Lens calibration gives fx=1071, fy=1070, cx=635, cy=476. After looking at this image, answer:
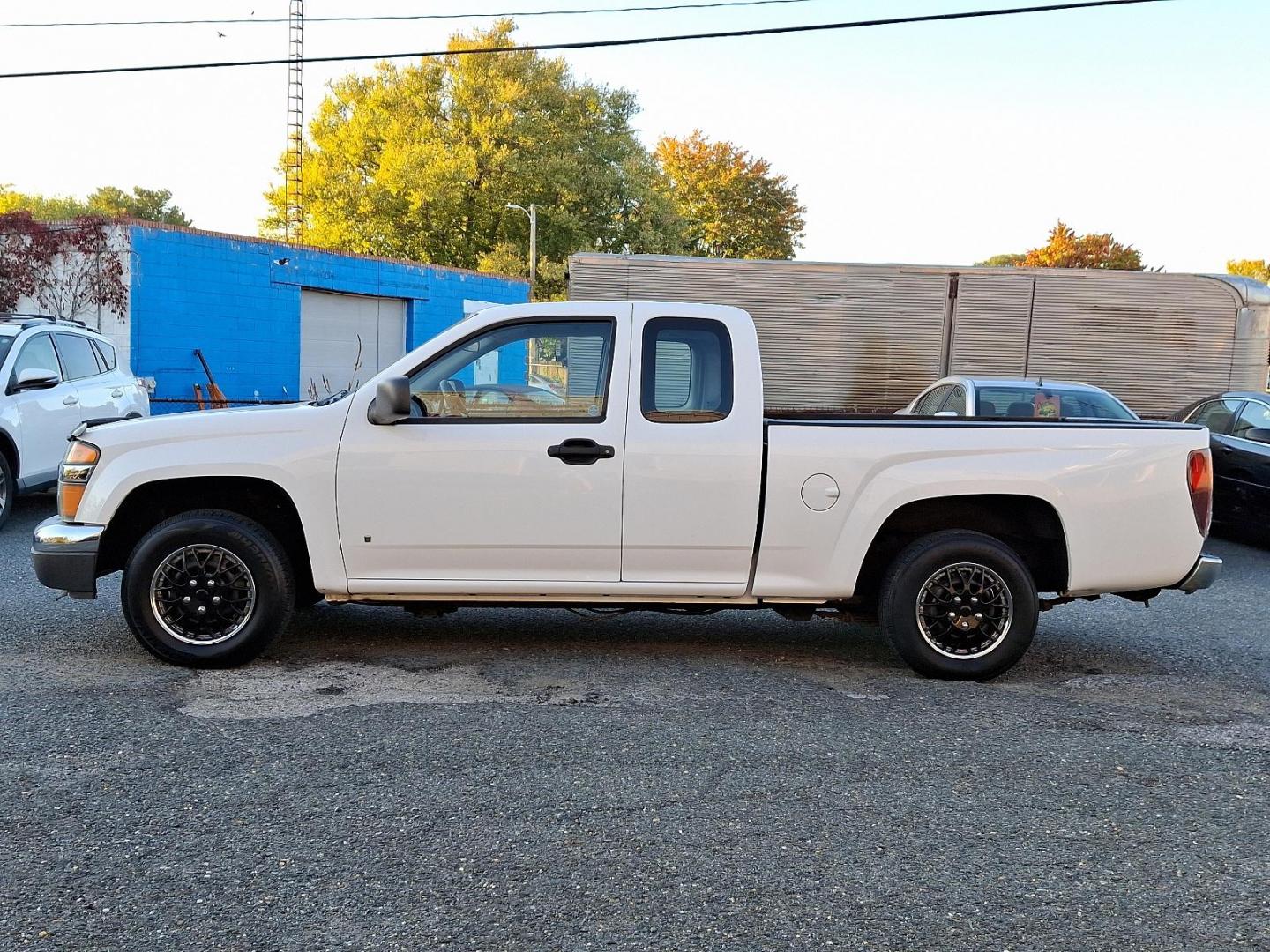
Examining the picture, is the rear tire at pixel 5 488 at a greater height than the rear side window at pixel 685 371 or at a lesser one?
lesser

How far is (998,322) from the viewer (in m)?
14.8

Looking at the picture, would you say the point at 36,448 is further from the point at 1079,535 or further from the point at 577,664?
the point at 1079,535

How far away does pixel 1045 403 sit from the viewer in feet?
33.4

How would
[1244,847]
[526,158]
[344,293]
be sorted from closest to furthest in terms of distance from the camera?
[1244,847] < [344,293] < [526,158]

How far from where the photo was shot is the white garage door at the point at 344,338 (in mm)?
22797

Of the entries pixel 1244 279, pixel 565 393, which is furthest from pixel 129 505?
pixel 1244 279

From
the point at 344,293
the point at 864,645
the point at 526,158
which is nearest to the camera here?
the point at 864,645

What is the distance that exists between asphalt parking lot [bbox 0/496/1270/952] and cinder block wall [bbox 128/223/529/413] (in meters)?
14.2

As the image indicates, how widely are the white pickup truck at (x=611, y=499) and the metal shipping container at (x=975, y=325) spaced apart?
9.51m

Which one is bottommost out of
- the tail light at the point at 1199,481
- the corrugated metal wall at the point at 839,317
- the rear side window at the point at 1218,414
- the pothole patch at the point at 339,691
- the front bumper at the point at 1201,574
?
the pothole patch at the point at 339,691

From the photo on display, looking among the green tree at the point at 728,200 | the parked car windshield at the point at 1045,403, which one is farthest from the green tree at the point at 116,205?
the parked car windshield at the point at 1045,403

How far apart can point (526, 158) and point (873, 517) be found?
39.8m

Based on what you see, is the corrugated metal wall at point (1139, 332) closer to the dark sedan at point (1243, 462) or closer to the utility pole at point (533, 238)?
the dark sedan at point (1243, 462)

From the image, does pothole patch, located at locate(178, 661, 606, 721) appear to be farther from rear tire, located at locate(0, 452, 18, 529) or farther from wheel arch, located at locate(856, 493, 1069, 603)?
rear tire, located at locate(0, 452, 18, 529)
